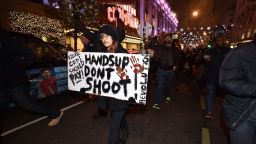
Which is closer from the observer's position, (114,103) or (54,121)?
(114,103)

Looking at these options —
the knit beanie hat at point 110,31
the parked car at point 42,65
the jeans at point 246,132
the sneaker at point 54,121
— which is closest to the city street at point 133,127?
the sneaker at point 54,121

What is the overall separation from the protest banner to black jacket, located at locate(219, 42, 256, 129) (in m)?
1.34

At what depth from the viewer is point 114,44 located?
3.68 meters

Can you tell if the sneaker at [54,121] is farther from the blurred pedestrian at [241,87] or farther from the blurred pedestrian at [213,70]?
the blurred pedestrian at [241,87]

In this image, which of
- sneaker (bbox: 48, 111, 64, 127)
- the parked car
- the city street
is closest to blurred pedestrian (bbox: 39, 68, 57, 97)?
the parked car

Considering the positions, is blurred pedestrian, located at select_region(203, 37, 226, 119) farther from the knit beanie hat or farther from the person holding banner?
the knit beanie hat

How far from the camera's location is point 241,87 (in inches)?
92.6

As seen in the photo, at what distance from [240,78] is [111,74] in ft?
6.43

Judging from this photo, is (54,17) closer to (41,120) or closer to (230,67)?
(41,120)

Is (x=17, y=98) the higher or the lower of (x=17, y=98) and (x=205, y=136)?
the higher

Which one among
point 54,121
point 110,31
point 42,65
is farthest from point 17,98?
point 42,65

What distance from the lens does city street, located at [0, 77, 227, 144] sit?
15.8 feet

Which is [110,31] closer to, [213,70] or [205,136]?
[205,136]

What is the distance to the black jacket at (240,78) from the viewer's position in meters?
2.40
